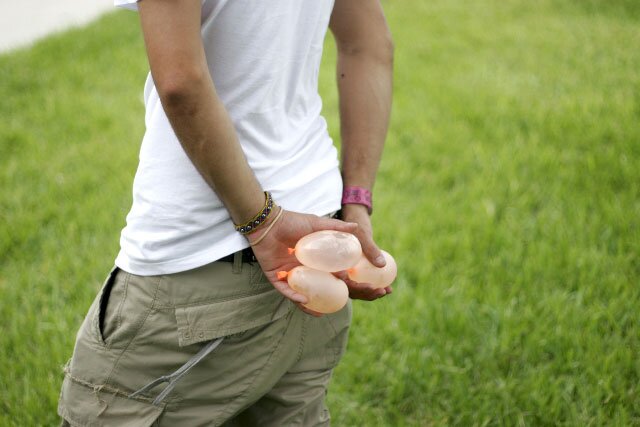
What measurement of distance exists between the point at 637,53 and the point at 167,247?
4665 mm

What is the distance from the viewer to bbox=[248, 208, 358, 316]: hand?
1.10m

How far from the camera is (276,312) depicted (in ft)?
4.05

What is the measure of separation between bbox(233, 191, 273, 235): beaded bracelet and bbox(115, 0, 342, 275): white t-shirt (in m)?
0.04

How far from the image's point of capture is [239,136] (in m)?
1.13

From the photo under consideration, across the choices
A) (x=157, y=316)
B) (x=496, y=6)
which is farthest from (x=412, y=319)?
(x=496, y=6)

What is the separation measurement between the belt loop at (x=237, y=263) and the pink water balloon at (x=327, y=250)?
0.11m

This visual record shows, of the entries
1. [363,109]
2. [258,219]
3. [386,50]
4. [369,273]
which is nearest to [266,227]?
[258,219]

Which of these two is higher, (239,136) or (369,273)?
(239,136)

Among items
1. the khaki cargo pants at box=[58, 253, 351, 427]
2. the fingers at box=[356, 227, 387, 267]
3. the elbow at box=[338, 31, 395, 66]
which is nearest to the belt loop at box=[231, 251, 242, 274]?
the khaki cargo pants at box=[58, 253, 351, 427]

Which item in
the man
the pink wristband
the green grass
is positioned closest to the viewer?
the man

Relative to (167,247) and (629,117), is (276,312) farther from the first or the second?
(629,117)

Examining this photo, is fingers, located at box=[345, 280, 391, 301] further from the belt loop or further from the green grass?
the green grass

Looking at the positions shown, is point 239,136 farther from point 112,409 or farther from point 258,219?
point 112,409

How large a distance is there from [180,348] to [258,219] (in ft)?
0.95
